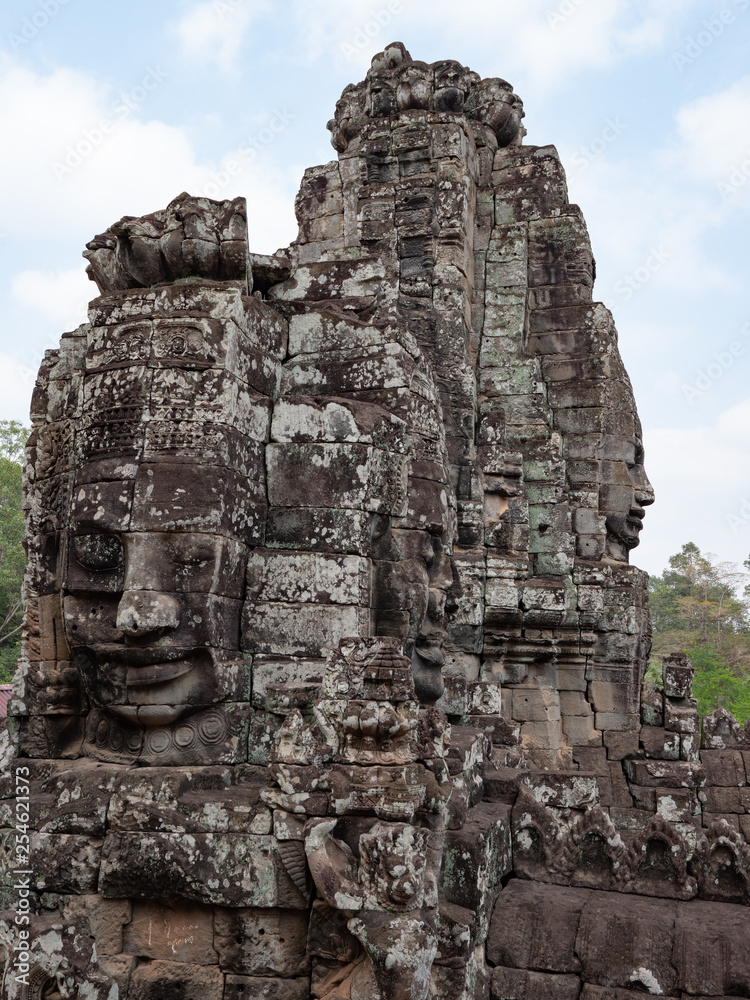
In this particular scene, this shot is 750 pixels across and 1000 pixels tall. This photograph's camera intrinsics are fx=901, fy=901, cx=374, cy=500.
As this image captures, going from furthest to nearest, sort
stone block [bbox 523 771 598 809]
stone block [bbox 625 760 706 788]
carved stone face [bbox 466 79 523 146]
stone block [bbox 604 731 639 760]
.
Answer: carved stone face [bbox 466 79 523 146] → stone block [bbox 604 731 639 760] → stone block [bbox 625 760 706 788] → stone block [bbox 523 771 598 809]

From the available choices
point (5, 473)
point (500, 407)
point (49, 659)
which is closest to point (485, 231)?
point (500, 407)

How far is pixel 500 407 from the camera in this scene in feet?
42.1

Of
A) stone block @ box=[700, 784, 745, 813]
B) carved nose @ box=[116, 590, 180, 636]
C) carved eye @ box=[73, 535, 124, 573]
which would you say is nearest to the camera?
carved nose @ box=[116, 590, 180, 636]

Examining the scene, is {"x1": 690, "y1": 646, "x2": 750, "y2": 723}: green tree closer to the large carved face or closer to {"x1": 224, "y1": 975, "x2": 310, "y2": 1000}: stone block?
{"x1": 224, "y1": 975, "x2": 310, "y2": 1000}: stone block

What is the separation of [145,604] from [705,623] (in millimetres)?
42662

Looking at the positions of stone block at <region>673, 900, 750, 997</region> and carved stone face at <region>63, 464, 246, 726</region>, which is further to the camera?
carved stone face at <region>63, 464, 246, 726</region>

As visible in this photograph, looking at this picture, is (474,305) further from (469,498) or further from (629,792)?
(629,792)

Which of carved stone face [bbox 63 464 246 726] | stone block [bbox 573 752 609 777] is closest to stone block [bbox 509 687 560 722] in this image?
stone block [bbox 573 752 609 777]

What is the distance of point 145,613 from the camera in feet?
16.6

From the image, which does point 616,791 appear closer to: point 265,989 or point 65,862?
point 265,989

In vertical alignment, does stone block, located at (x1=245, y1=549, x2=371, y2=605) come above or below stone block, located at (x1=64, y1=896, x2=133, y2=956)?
above

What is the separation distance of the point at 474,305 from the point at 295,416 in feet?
26.0

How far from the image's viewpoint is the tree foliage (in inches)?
1070

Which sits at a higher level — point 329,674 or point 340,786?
point 329,674
